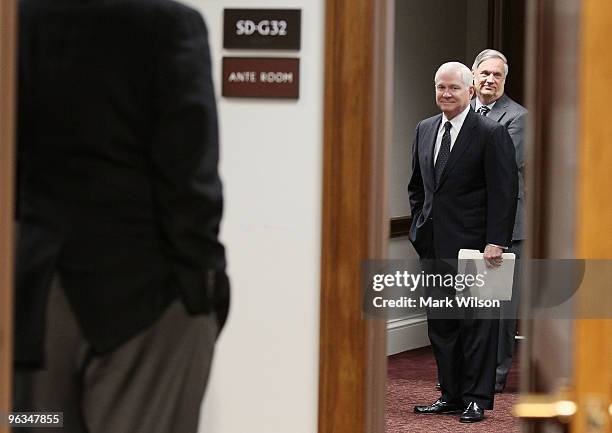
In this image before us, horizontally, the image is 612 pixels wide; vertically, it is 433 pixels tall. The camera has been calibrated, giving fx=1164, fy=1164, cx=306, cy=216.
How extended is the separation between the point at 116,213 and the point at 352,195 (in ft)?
1.66

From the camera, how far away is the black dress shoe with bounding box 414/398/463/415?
4684mm

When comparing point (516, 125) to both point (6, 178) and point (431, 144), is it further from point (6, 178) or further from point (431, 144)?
point (6, 178)

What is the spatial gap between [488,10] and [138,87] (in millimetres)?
5397

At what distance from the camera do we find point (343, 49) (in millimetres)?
2498

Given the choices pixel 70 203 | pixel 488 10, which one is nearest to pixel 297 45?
pixel 70 203

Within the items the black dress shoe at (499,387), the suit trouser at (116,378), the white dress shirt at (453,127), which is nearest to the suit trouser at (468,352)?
the white dress shirt at (453,127)

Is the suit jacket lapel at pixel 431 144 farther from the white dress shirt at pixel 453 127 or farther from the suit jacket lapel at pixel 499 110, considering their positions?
the suit jacket lapel at pixel 499 110

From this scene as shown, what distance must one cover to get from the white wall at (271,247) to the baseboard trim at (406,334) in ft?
12.1

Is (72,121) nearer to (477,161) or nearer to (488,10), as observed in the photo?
(477,161)

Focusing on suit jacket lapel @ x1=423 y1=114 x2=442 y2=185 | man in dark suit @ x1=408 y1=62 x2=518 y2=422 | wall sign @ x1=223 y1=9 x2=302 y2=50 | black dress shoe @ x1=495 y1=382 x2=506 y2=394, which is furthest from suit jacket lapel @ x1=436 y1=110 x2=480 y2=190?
black dress shoe @ x1=495 y1=382 x2=506 y2=394

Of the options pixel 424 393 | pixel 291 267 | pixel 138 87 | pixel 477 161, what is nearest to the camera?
pixel 138 87

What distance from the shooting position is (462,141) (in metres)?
3.68

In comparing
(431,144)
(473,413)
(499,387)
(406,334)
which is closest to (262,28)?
(431,144)

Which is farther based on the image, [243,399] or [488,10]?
[488,10]
